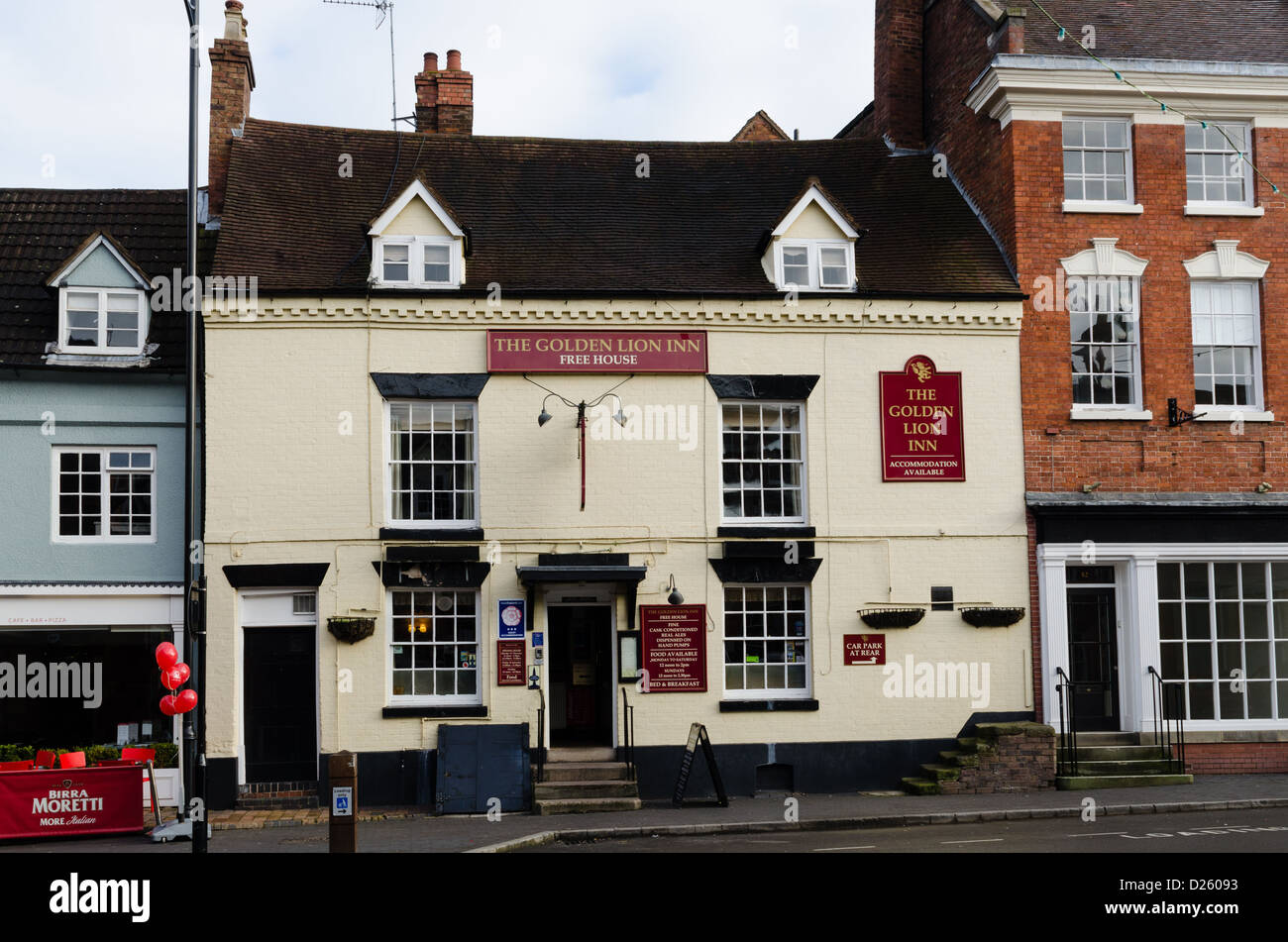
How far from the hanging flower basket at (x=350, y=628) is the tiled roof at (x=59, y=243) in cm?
445

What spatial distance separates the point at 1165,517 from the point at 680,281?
7996 millimetres

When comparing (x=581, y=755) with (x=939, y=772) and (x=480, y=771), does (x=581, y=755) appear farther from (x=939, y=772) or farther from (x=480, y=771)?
(x=939, y=772)

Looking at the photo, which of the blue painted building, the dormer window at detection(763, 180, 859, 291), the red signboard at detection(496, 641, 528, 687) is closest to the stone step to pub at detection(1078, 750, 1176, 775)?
the dormer window at detection(763, 180, 859, 291)

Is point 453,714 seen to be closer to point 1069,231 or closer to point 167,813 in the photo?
point 167,813

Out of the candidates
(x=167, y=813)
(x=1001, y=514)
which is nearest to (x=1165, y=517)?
(x=1001, y=514)

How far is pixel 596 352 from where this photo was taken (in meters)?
18.8

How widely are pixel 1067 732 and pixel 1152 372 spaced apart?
5.57 metres

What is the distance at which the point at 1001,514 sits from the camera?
19.1m

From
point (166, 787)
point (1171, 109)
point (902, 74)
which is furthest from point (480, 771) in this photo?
point (902, 74)

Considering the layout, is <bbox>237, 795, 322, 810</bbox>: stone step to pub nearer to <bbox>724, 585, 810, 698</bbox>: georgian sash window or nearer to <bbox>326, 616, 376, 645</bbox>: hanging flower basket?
<bbox>326, 616, 376, 645</bbox>: hanging flower basket
